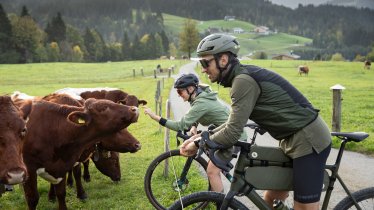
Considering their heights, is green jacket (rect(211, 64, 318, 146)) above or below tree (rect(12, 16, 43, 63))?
below

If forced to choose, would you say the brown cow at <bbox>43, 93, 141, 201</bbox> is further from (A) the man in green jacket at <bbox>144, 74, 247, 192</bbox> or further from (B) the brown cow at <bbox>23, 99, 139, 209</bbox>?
(A) the man in green jacket at <bbox>144, 74, 247, 192</bbox>

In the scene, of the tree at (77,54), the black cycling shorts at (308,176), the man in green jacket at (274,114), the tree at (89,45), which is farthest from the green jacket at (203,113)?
the tree at (89,45)

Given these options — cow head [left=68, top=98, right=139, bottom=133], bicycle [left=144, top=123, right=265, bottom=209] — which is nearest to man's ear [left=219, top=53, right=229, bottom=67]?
bicycle [left=144, top=123, right=265, bottom=209]

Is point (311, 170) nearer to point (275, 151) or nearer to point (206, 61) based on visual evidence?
point (275, 151)

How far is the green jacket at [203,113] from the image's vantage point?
593cm

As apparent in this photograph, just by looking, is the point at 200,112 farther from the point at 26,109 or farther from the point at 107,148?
the point at 26,109

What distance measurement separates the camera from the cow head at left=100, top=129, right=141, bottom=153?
7.33 metres

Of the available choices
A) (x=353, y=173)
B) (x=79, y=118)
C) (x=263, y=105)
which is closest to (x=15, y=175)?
(x=79, y=118)

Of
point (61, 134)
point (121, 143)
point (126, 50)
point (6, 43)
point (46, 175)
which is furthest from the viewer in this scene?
point (126, 50)

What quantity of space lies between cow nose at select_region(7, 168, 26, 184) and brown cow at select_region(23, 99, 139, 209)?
149cm

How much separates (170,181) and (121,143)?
1.34 m

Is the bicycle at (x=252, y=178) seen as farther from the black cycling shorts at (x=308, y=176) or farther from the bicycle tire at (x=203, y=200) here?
the black cycling shorts at (x=308, y=176)

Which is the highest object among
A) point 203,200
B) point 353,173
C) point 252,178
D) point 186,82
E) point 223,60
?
point 223,60

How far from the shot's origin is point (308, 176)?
3.82m
